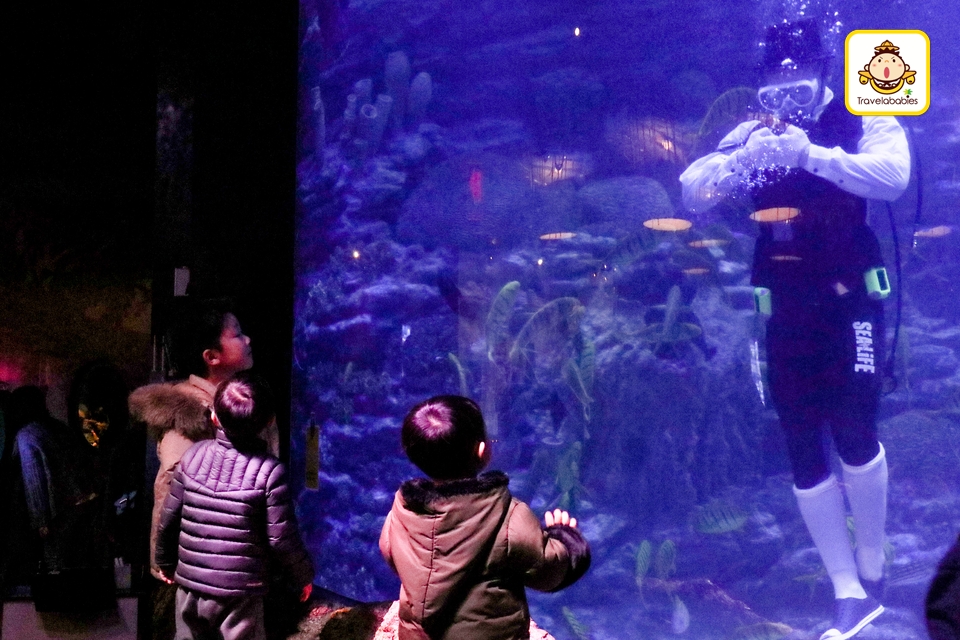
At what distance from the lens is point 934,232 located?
4098 millimetres

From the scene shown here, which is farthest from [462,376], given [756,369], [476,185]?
[756,369]

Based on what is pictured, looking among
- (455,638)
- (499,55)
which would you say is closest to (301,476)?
(499,55)

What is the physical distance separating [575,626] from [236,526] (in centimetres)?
246

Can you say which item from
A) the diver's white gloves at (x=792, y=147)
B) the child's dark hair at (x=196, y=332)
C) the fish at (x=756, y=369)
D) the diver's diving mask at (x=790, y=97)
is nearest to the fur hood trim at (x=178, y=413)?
the child's dark hair at (x=196, y=332)

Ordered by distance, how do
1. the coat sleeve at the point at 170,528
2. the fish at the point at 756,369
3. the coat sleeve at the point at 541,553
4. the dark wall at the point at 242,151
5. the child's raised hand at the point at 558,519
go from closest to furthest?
the coat sleeve at the point at 541,553 < the child's raised hand at the point at 558,519 < the coat sleeve at the point at 170,528 < the fish at the point at 756,369 < the dark wall at the point at 242,151

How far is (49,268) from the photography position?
176 inches

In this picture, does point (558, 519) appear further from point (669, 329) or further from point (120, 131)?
point (120, 131)

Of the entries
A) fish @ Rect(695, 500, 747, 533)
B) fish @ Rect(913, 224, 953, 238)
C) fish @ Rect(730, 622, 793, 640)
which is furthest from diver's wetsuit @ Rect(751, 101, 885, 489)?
fish @ Rect(730, 622, 793, 640)

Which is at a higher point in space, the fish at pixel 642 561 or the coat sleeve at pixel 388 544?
the coat sleeve at pixel 388 544

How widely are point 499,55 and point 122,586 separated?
3449 mm

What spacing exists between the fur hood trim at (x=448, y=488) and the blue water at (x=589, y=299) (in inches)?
96.2

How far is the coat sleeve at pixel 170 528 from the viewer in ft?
8.89

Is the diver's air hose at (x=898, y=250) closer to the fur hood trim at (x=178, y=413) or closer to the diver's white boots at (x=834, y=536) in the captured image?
the diver's white boots at (x=834, y=536)

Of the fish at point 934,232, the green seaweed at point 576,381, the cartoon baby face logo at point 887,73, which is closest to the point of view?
the cartoon baby face logo at point 887,73
